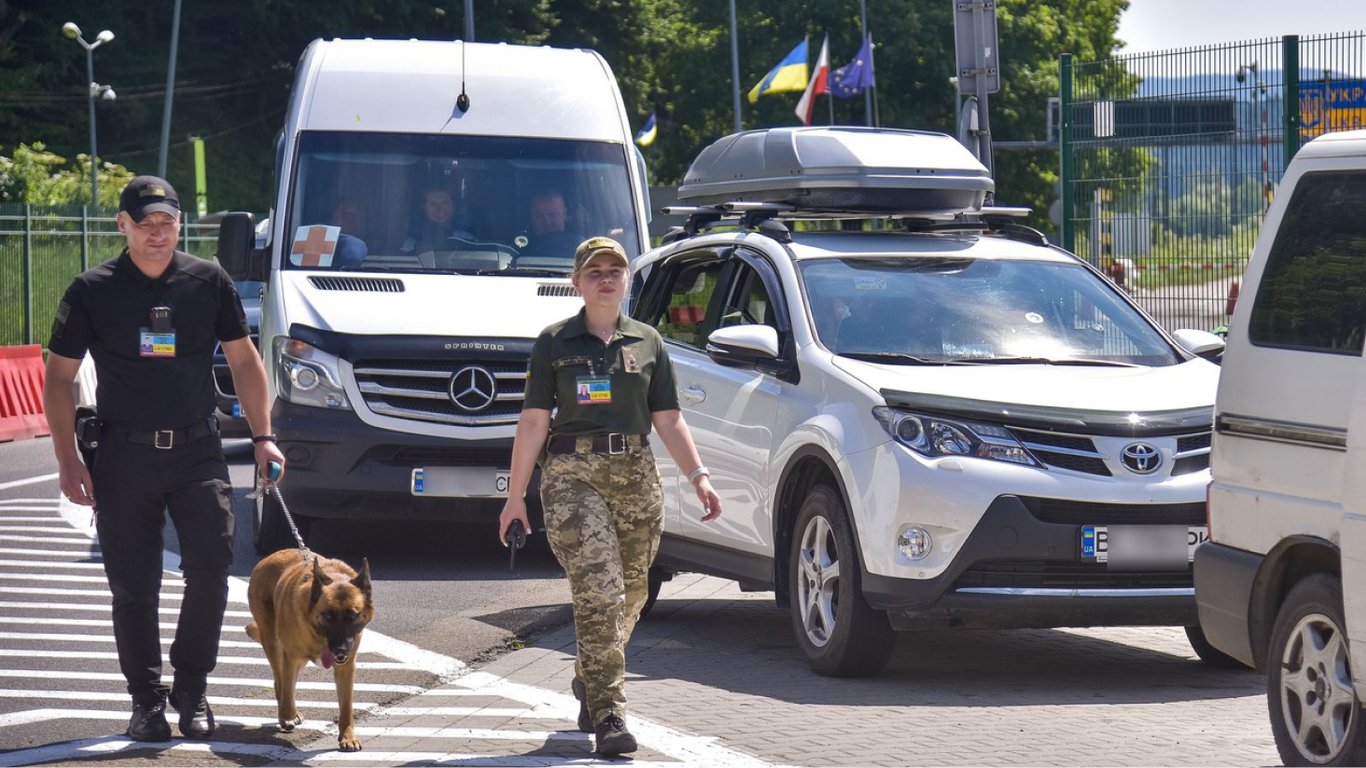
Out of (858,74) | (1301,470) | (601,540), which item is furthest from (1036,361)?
(858,74)

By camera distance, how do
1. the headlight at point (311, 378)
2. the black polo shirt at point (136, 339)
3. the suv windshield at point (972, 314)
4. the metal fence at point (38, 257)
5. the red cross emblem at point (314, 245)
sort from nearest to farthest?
the black polo shirt at point (136, 339)
the suv windshield at point (972, 314)
the headlight at point (311, 378)
the red cross emblem at point (314, 245)
the metal fence at point (38, 257)

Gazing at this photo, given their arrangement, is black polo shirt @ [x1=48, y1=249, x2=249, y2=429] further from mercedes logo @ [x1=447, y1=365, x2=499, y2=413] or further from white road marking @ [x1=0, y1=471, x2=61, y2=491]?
white road marking @ [x1=0, y1=471, x2=61, y2=491]

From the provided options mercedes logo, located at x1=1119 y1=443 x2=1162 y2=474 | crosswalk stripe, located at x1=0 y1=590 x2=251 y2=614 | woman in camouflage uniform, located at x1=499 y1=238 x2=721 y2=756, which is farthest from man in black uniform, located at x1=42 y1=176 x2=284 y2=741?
mercedes logo, located at x1=1119 y1=443 x2=1162 y2=474

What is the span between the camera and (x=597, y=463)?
6.81 metres

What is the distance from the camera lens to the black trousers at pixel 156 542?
6.90 meters

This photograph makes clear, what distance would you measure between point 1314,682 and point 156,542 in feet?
12.4

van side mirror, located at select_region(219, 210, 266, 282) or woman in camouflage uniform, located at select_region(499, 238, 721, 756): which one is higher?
van side mirror, located at select_region(219, 210, 266, 282)

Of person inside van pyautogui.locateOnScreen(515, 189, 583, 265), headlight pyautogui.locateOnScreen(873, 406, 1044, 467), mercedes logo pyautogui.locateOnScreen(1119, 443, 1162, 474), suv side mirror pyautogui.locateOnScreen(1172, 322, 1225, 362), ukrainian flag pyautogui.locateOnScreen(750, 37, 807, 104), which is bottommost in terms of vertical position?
mercedes logo pyautogui.locateOnScreen(1119, 443, 1162, 474)

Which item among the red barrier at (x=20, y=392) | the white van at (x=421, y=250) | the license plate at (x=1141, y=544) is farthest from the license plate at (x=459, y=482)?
the red barrier at (x=20, y=392)

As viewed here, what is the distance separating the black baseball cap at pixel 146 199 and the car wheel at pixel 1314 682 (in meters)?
3.76

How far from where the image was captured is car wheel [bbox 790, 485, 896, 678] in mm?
8016

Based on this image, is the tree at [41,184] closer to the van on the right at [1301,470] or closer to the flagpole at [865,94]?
the flagpole at [865,94]

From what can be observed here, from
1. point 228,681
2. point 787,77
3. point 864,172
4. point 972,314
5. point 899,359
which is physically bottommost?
point 228,681

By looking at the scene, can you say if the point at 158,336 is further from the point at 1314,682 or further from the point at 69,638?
the point at 1314,682
